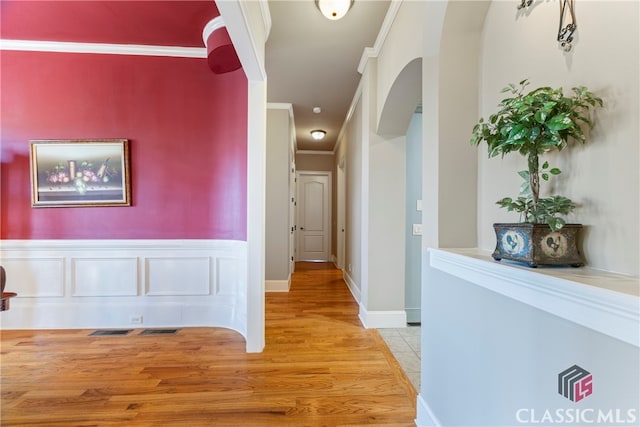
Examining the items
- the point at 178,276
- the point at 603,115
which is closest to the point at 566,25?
the point at 603,115

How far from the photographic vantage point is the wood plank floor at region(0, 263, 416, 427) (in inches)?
65.5

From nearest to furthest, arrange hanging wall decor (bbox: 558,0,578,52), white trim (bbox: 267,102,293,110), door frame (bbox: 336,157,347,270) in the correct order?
hanging wall decor (bbox: 558,0,578,52) < white trim (bbox: 267,102,293,110) < door frame (bbox: 336,157,347,270)

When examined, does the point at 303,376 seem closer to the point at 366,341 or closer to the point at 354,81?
the point at 366,341

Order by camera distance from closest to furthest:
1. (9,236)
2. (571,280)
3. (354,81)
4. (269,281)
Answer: (571,280), (9,236), (354,81), (269,281)

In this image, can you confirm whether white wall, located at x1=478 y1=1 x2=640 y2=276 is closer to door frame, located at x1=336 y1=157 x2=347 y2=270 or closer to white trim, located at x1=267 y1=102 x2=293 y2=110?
white trim, located at x1=267 y1=102 x2=293 y2=110

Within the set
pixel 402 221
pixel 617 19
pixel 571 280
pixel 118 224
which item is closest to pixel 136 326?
pixel 118 224

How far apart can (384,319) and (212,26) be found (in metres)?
3.23

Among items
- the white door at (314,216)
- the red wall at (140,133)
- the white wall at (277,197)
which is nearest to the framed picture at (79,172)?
the red wall at (140,133)

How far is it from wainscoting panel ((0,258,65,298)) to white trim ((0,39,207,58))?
6.95 feet

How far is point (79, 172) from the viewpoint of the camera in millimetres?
2914

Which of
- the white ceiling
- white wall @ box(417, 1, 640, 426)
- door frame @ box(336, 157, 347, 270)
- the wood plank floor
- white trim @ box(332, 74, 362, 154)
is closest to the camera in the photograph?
white wall @ box(417, 1, 640, 426)

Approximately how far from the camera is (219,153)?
3029 millimetres

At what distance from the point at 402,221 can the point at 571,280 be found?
7.57 ft

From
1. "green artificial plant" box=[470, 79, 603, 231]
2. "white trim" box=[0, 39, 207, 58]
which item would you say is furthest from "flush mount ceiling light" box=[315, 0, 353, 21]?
"green artificial plant" box=[470, 79, 603, 231]
